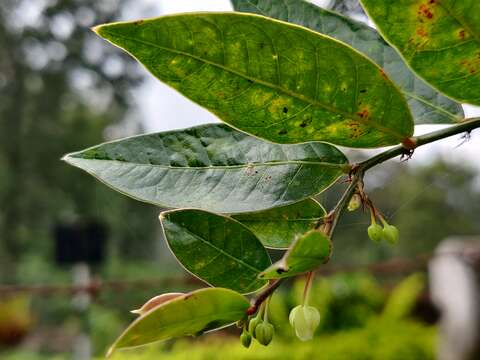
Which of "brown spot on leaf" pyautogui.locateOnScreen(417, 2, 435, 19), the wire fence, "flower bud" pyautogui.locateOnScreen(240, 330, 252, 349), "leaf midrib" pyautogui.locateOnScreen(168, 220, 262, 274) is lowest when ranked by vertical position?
the wire fence

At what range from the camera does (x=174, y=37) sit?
8.3 inches

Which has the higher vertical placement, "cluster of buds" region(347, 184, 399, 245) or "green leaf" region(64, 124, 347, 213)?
"green leaf" region(64, 124, 347, 213)

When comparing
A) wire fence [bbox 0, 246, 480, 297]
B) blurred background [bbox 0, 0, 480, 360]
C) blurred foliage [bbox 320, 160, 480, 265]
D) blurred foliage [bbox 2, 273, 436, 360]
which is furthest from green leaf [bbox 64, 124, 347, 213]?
blurred foliage [bbox 320, 160, 480, 265]

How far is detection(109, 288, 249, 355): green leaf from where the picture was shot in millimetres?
192

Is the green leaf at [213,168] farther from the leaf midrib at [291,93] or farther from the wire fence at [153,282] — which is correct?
the wire fence at [153,282]

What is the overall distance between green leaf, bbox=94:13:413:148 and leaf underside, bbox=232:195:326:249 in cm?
4

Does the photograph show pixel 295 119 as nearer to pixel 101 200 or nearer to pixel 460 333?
pixel 460 333

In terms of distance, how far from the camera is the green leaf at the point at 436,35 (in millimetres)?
218

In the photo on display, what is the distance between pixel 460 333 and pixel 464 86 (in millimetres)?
3666

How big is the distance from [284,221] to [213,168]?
0.04 metres

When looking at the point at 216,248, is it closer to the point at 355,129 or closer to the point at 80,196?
the point at 355,129

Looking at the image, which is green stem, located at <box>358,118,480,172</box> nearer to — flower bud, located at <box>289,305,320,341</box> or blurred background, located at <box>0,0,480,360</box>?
flower bud, located at <box>289,305,320,341</box>

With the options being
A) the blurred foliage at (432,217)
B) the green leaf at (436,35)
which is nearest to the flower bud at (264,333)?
the green leaf at (436,35)

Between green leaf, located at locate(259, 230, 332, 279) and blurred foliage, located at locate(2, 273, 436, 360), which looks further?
blurred foliage, located at locate(2, 273, 436, 360)
